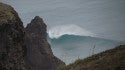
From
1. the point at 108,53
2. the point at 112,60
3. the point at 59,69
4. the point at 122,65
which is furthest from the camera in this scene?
the point at 59,69

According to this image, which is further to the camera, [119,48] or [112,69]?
[119,48]

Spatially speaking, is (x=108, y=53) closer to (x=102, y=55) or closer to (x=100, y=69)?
(x=102, y=55)

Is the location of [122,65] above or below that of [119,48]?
above

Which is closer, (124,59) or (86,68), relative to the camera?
(124,59)

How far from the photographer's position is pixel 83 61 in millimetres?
27188

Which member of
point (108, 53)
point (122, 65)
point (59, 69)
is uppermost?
point (122, 65)

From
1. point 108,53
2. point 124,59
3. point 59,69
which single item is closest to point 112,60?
point 124,59

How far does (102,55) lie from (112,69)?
18.5ft

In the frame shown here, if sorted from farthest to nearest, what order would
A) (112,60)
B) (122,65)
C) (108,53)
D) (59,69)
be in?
(59,69)
(108,53)
(112,60)
(122,65)

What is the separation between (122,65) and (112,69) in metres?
0.71

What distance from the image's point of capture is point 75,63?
27734 millimetres

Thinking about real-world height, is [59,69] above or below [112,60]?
below

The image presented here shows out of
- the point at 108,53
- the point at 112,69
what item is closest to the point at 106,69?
the point at 112,69

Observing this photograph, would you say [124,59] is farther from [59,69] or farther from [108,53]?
[59,69]
